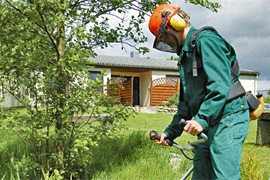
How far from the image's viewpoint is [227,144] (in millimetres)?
1874

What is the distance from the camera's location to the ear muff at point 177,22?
6.99ft

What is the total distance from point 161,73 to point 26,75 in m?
18.9

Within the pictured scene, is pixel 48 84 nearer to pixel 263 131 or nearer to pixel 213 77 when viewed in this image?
pixel 213 77

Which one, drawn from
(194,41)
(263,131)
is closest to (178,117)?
(194,41)

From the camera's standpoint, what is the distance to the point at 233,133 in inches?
75.2

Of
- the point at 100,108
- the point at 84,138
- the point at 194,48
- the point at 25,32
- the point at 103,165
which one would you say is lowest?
the point at 103,165

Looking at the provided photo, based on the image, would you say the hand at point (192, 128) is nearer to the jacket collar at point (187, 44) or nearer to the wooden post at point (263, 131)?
the jacket collar at point (187, 44)

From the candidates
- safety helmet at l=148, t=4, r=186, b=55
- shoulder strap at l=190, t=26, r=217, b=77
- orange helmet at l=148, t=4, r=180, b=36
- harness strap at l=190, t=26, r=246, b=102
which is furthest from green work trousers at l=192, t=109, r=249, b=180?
orange helmet at l=148, t=4, r=180, b=36

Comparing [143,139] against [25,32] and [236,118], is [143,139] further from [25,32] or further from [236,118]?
[236,118]

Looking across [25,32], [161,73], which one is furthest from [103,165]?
[161,73]

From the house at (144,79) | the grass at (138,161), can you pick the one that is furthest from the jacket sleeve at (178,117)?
the house at (144,79)

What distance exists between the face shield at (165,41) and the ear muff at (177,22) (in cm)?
6

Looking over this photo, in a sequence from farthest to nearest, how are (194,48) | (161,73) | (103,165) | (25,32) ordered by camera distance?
(161,73) < (103,165) < (25,32) < (194,48)

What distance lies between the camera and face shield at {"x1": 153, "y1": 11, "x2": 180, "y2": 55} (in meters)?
2.19
